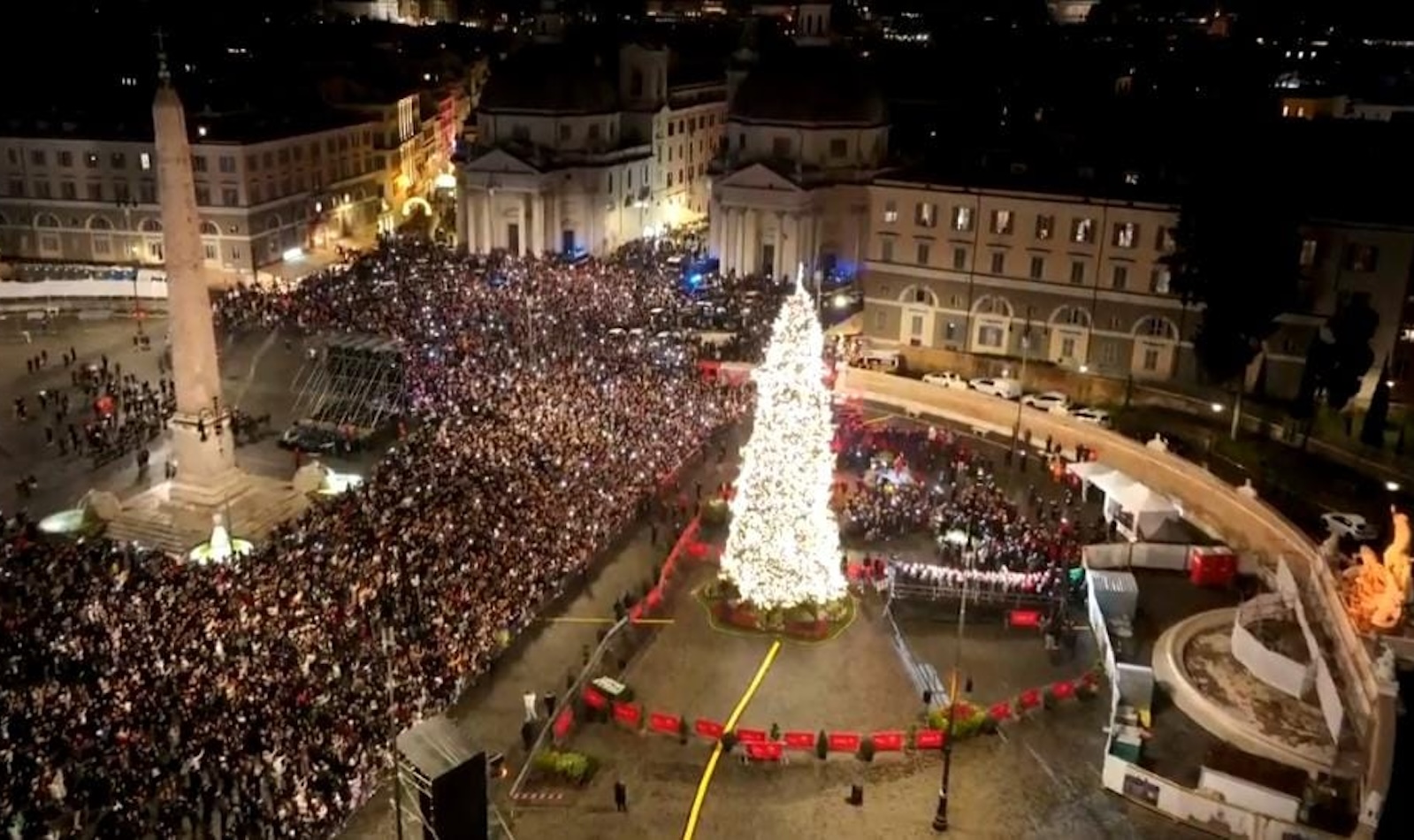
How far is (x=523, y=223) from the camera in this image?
74500 mm

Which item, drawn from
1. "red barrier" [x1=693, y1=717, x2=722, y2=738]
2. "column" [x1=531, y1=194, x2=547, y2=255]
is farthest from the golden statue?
"column" [x1=531, y1=194, x2=547, y2=255]

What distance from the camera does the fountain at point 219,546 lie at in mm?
32094

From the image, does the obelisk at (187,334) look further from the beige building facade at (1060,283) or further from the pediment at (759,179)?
the pediment at (759,179)

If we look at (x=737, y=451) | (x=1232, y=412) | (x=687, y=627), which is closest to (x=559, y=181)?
(x=737, y=451)

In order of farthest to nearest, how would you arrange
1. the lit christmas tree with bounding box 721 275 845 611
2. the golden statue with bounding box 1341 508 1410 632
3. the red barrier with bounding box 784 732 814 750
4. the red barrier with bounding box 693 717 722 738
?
the lit christmas tree with bounding box 721 275 845 611 → the golden statue with bounding box 1341 508 1410 632 → the red barrier with bounding box 693 717 722 738 → the red barrier with bounding box 784 732 814 750

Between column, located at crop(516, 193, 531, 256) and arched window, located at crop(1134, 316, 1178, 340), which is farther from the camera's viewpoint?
column, located at crop(516, 193, 531, 256)

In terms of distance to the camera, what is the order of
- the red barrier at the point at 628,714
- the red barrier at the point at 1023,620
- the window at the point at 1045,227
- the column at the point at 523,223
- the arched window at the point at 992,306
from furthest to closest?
the column at the point at 523,223, the arched window at the point at 992,306, the window at the point at 1045,227, the red barrier at the point at 1023,620, the red barrier at the point at 628,714

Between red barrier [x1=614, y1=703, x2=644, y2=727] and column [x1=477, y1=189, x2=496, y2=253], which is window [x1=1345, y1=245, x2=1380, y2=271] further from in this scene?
column [x1=477, y1=189, x2=496, y2=253]

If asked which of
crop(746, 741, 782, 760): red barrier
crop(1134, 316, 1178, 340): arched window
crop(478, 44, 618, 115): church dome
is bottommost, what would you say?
crop(746, 741, 782, 760): red barrier

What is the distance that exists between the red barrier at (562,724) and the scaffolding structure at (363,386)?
19.8 metres

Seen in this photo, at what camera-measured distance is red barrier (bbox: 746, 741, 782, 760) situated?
25219 millimetres

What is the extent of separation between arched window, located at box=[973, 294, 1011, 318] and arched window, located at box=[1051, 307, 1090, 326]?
2072mm

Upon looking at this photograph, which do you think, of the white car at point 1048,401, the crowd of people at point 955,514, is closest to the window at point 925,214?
the white car at point 1048,401

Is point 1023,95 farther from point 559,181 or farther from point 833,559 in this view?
point 833,559
